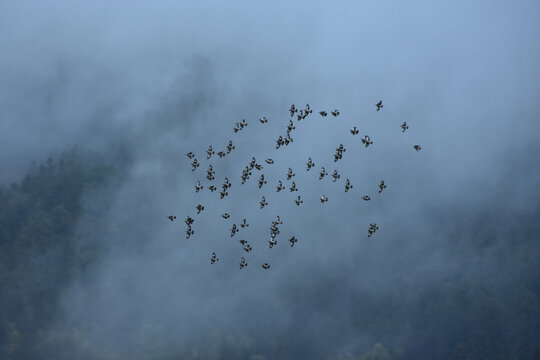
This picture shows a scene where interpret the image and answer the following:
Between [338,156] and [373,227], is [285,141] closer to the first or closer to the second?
[338,156]

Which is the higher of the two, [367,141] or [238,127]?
[238,127]

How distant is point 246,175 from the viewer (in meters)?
143

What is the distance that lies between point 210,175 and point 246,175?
5031 millimetres

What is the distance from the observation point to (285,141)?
14100 centimetres

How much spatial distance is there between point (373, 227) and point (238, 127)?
2372 centimetres

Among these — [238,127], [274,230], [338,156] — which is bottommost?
[274,230]

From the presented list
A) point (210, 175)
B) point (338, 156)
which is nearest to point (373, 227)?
point (338, 156)

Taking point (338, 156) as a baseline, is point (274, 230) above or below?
below

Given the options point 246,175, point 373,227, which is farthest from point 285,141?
point 373,227

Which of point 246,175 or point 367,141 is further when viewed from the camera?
point 246,175

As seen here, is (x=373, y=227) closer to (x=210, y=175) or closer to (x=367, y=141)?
(x=367, y=141)

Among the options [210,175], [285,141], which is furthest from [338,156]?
[210,175]

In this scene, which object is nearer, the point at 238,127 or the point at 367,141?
the point at 367,141

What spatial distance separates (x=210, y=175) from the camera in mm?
141375
